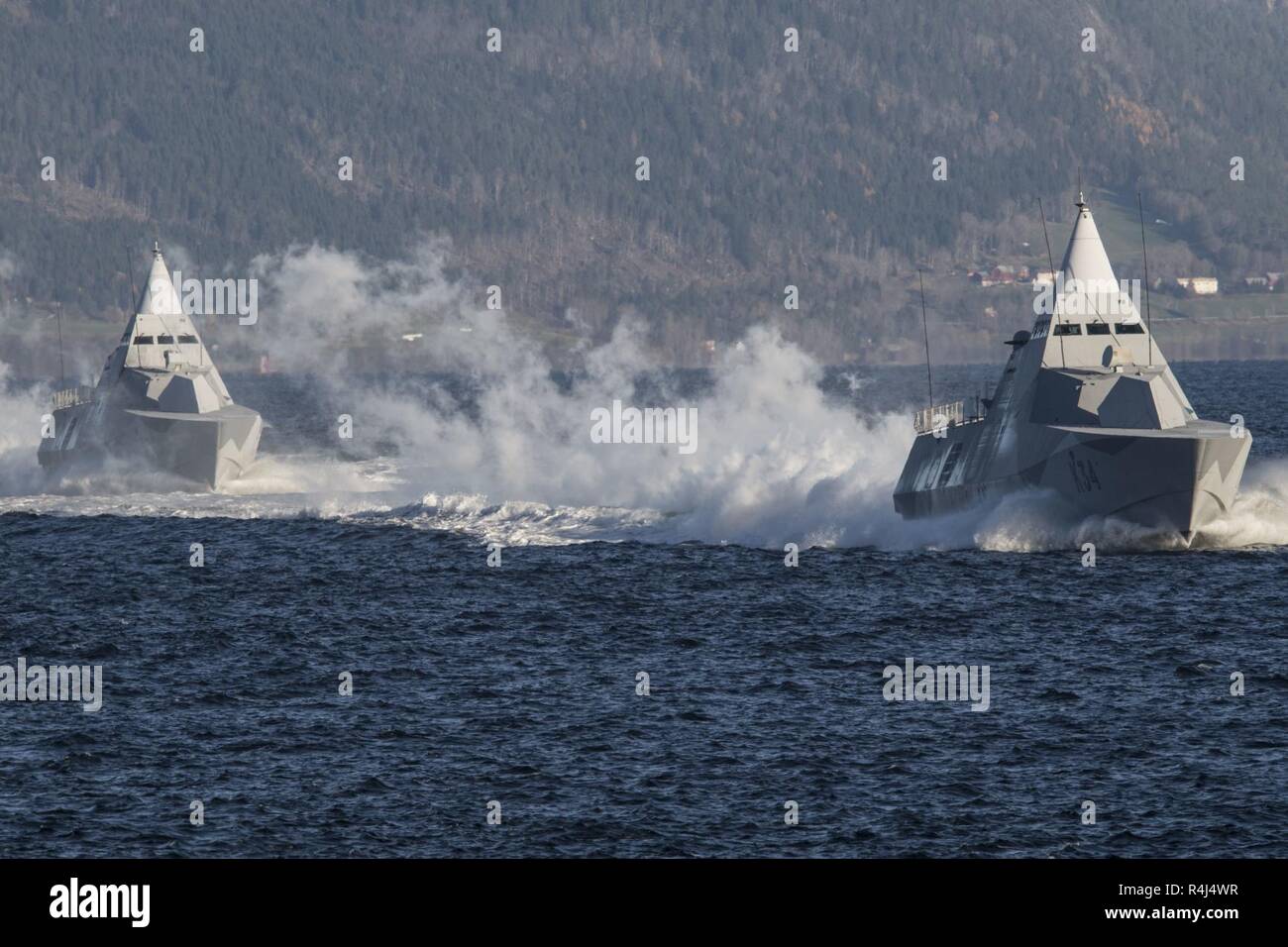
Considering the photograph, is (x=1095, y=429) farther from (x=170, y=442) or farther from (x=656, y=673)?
(x=170, y=442)

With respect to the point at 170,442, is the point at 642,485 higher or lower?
lower

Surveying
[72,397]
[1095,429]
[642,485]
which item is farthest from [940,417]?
[72,397]

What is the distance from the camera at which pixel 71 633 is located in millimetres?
49500

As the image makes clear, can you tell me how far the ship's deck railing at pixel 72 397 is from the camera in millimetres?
94562

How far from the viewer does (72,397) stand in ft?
314

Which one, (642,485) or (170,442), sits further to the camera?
(170,442)

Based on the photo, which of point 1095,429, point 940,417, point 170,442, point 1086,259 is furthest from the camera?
point 170,442

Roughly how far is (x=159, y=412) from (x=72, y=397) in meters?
9.12

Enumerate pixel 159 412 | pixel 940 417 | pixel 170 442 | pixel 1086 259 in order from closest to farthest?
pixel 1086 259, pixel 940 417, pixel 170 442, pixel 159 412

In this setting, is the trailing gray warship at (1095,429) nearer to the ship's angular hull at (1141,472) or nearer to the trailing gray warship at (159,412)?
the ship's angular hull at (1141,472)

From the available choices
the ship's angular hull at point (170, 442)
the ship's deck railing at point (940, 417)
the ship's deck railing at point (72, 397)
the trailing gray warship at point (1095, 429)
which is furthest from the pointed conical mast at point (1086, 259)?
the ship's deck railing at point (72, 397)

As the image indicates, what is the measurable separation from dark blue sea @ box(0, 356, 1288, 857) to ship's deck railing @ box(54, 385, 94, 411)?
17.3 meters
